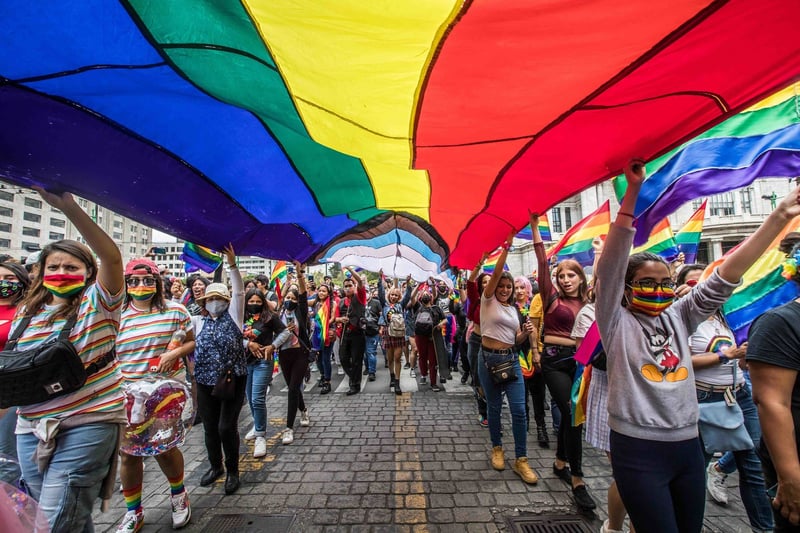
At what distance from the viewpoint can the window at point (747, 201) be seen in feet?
114

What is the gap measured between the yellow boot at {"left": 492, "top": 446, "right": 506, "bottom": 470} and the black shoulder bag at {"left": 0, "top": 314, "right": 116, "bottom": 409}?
3.82m

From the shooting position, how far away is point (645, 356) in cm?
197

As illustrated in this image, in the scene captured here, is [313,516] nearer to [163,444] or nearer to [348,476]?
[348,476]

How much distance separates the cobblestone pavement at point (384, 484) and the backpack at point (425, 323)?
204 cm

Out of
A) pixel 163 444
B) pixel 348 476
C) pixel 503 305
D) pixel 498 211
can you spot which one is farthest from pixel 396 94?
pixel 348 476

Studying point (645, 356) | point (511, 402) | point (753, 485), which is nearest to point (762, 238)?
point (645, 356)

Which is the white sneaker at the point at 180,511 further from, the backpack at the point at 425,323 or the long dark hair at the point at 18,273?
the backpack at the point at 425,323

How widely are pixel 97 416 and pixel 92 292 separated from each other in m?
0.78

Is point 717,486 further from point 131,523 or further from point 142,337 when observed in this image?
point 142,337

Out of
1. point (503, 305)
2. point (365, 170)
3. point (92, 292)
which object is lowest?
point (503, 305)

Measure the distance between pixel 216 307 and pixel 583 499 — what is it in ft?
13.4

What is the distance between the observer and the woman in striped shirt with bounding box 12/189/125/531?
202 cm

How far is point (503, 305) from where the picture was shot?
162 inches

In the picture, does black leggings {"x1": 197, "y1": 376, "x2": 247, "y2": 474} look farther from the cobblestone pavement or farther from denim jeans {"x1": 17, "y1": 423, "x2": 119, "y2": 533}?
denim jeans {"x1": 17, "y1": 423, "x2": 119, "y2": 533}
